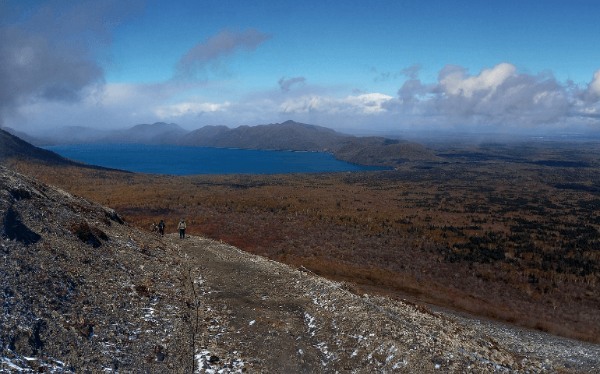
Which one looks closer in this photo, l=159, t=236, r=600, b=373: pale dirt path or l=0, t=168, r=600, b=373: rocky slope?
l=0, t=168, r=600, b=373: rocky slope

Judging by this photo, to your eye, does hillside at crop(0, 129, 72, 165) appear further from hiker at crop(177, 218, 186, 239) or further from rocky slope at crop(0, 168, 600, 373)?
rocky slope at crop(0, 168, 600, 373)

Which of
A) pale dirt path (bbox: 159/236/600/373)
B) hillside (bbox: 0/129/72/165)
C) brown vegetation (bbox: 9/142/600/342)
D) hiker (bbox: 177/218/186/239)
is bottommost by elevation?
brown vegetation (bbox: 9/142/600/342)

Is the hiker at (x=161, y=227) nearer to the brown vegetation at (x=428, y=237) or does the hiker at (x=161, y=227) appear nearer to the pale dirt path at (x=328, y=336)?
the pale dirt path at (x=328, y=336)

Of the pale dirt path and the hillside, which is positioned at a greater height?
the hillside

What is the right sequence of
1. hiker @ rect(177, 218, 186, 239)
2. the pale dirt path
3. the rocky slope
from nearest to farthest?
the rocky slope, the pale dirt path, hiker @ rect(177, 218, 186, 239)

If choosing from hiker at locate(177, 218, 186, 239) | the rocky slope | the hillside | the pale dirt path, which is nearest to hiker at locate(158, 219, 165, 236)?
hiker at locate(177, 218, 186, 239)

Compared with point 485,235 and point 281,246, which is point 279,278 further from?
point 485,235

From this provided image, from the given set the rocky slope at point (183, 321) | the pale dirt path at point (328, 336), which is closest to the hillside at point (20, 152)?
the rocky slope at point (183, 321)
